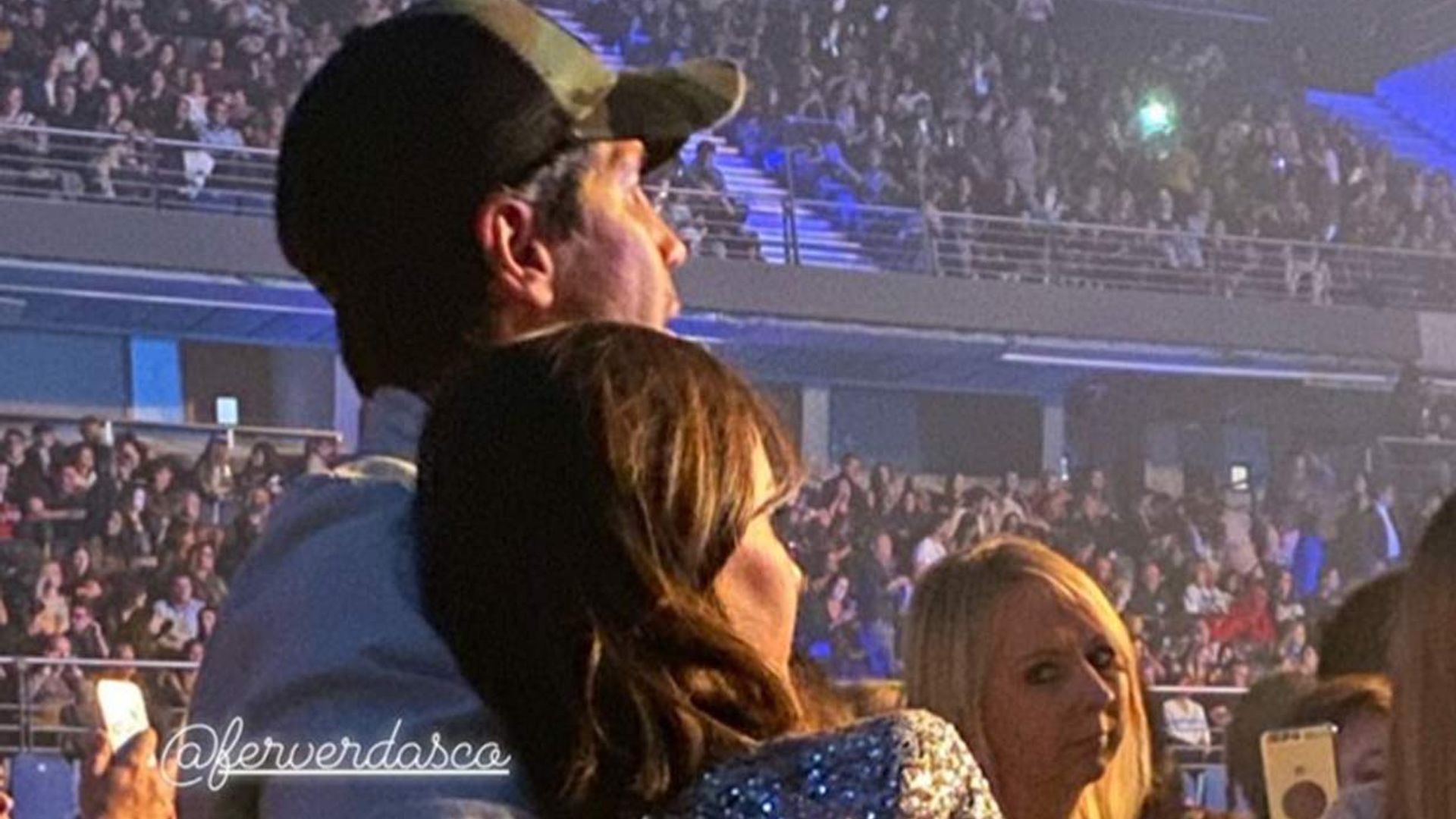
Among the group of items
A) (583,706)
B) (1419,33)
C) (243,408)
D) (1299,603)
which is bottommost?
(1299,603)

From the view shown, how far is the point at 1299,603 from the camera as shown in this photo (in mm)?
8805

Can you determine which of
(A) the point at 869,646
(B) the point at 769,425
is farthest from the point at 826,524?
(B) the point at 769,425

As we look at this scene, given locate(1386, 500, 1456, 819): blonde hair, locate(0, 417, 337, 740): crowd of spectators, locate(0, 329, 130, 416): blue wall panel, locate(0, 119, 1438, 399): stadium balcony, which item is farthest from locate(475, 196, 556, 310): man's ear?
locate(0, 329, 130, 416): blue wall panel

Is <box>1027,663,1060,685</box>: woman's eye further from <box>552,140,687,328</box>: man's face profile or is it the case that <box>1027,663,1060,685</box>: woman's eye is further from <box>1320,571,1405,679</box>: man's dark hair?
<box>552,140,687,328</box>: man's face profile

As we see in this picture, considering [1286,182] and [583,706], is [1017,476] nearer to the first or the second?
[1286,182]

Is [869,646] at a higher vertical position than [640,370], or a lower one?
lower

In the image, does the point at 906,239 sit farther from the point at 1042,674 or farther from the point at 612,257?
the point at 612,257

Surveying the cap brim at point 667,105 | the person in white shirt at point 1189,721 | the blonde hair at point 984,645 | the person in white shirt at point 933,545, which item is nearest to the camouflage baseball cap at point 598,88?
the cap brim at point 667,105

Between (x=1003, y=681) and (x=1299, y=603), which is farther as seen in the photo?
(x=1299, y=603)

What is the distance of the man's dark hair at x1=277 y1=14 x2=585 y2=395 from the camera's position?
2.53 feet

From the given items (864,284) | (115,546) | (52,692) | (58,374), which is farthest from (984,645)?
(864,284)


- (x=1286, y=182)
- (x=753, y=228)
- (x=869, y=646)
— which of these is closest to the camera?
(x=869, y=646)

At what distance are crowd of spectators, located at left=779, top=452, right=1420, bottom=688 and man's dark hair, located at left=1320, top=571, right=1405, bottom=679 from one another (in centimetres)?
518

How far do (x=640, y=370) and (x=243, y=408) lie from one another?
7173 millimetres
